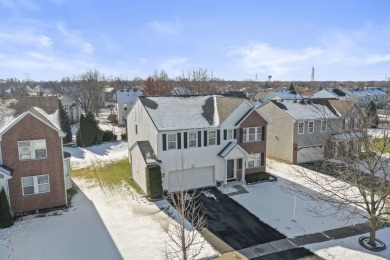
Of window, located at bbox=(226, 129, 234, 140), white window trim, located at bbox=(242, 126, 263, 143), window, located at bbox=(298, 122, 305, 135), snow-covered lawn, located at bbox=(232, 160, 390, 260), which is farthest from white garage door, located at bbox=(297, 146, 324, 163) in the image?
window, located at bbox=(226, 129, 234, 140)

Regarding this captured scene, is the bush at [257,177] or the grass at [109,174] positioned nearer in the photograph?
the grass at [109,174]

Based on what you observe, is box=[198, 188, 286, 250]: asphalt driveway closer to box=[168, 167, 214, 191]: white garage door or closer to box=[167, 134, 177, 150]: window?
box=[168, 167, 214, 191]: white garage door

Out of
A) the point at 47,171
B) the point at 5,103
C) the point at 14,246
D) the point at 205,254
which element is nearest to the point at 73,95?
the point at 5,103

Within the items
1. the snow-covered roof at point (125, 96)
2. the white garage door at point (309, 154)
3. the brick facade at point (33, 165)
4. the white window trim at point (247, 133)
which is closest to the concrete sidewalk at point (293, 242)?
the white window trim at point (247, 133)

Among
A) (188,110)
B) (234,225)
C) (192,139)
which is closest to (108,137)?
(188,110)

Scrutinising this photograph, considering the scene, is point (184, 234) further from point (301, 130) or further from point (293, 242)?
point (301, 130)

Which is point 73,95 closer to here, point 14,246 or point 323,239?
point 14,246

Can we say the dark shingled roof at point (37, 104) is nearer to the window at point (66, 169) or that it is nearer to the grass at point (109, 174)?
the window at point (66, 169)
